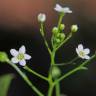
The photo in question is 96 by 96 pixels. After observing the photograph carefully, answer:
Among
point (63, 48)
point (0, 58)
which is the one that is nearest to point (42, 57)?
point (63, 48)

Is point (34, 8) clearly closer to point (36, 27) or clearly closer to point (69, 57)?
point (36, 27)

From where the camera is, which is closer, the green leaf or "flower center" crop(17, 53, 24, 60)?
"flower center" crop(17, 53, 24, 60)

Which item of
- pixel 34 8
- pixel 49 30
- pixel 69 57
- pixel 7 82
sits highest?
pixel 34 8

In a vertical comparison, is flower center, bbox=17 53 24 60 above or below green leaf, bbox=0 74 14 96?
above

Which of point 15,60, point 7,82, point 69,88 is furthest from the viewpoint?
point 69,88

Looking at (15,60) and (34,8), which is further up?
(34,8)

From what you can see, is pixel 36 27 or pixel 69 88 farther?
pixel 36 27

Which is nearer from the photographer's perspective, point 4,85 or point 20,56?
point 20,56

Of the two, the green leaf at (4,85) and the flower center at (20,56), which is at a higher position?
the flower center at (20,56)

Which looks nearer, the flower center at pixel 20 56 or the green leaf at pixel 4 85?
the flower center at pixel 20 56

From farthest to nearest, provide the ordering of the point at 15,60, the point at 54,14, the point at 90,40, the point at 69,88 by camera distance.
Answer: the point at 54,14
the point at 90,40
the point at 69,88
the point at 15,60
